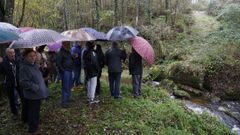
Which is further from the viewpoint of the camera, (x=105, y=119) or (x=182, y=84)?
(x=182, y=84)

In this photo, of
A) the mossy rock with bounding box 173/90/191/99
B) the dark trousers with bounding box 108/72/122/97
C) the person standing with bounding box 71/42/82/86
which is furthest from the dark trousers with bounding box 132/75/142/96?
the mossy rock with bounding box 173/90/191/99

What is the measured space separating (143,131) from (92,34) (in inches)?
129

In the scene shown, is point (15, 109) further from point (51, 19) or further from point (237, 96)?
point (51, 19)

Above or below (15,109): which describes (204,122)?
below

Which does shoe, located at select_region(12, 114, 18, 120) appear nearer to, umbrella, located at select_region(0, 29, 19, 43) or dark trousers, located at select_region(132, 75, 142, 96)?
umbrella, located at select_region(0, 29, 19, 43)

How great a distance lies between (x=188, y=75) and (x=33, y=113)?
1080cm

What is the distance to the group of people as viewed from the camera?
7.43 metres

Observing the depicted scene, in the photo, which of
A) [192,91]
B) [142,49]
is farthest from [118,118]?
[192,91]

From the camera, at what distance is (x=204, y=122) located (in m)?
10.7

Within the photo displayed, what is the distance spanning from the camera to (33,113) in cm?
769

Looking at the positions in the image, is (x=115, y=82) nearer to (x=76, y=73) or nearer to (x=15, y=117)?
(x=76, y=73)

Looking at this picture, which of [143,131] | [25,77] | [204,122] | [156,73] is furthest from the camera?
[156,73]

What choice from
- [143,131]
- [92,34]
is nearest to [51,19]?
[92,34]

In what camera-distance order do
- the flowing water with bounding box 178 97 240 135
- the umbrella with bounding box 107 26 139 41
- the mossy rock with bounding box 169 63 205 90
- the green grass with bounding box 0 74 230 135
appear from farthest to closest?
the mossy rock with bounding box 169 63 205 90 < the flowing water with bounding box 178 97 240 135 < the umbrella with bounding box 107 26 139 41 < the green grass with bounding box 0 74 230 135
